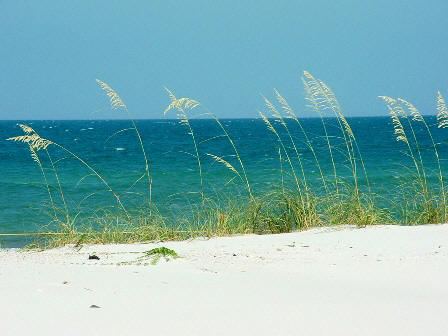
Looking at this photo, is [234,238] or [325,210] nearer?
[234,238]

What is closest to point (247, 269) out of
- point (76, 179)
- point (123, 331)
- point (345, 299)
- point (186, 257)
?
point (186, 257)

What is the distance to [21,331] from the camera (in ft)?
8.84

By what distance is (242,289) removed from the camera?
3.60m

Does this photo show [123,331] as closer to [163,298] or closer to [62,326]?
[62,326]

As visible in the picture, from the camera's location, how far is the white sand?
9.39 feet

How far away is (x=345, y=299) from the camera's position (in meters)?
3.39

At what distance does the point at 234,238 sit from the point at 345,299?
2491 mm

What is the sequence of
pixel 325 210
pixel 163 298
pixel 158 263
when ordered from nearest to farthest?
pixel 163 298 → pixel 158 263 → pixel 325 210

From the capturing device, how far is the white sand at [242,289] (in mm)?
2861

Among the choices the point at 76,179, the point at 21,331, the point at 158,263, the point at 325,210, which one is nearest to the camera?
the point at 21,331

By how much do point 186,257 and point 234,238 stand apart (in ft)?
3.74

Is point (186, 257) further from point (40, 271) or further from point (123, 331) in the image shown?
point (123, 331)

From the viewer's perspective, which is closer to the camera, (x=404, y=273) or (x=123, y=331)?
(x=123, y=331)

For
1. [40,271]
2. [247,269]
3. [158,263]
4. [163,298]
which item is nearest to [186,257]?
[158,263]
